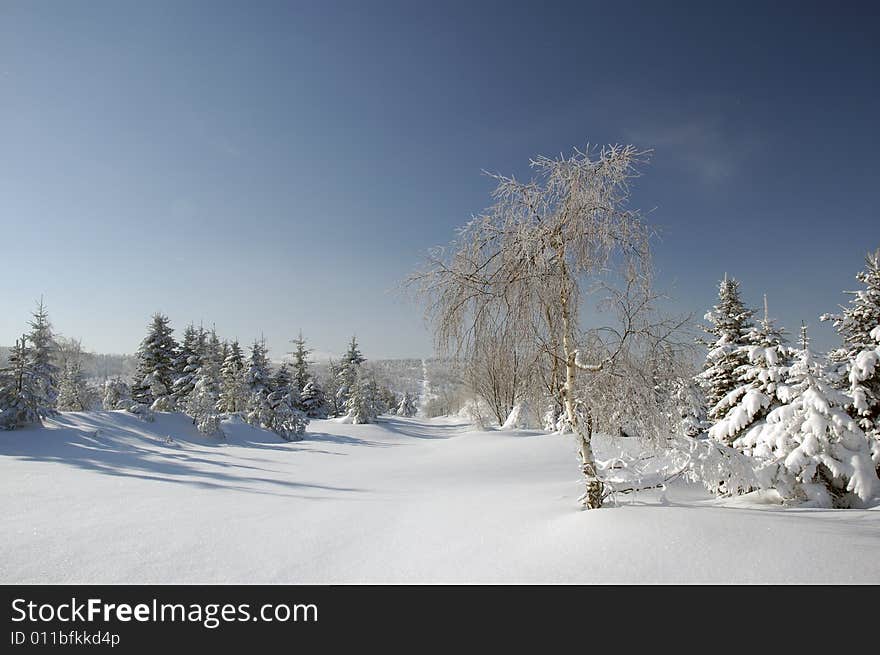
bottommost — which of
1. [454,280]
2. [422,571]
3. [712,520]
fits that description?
[422,571]

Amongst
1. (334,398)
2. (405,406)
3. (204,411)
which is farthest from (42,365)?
(405,406)

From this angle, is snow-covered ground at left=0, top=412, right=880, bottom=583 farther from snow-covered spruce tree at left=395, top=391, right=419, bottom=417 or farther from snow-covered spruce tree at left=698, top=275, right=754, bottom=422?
snow-covered spruce tree at left=395, top=391, right=419, bottom=417

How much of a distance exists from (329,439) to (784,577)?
29.3 metres

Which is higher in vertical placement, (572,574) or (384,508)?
(572,574)

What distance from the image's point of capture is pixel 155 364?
108 feet

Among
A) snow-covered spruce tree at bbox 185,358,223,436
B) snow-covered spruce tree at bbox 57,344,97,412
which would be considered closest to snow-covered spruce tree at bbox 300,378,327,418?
snow-covered spruce tree at bbox 57,344,97,412

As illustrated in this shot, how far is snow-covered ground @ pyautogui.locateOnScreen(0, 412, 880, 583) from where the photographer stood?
4086mm

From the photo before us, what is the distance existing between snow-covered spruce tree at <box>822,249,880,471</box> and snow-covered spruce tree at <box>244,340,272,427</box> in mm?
29499

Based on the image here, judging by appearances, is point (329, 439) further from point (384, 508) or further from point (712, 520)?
point (712, 520)

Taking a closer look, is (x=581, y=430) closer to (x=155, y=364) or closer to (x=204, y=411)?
(x=204, y=411)

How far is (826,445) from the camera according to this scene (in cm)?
833

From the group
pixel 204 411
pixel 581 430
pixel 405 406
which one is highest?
pixel 581 430

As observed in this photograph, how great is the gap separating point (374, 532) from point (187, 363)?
1301 inches
